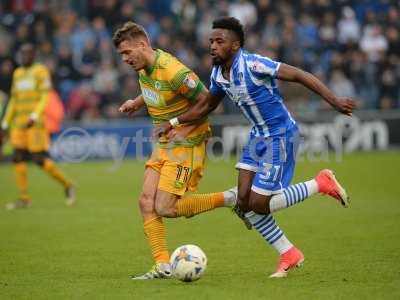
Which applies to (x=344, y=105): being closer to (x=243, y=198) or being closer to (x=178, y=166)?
(x=243, y=198)

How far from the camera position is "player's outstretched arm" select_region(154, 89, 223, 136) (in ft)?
27.7

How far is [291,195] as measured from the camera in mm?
8258

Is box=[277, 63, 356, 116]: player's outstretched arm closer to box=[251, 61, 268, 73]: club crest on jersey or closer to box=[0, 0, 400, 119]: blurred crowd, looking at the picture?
box=[251, 61, 268, 73]: club crest on jersey

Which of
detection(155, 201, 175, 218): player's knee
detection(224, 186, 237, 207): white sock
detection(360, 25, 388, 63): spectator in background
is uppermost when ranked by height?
detection(360, 25, 388, 63): spectator in background

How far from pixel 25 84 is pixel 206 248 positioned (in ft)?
19.4

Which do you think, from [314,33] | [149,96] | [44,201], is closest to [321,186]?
[149,96]

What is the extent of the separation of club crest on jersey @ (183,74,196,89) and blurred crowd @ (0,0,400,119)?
14555 millimetres

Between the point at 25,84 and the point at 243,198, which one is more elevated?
the point at 25,84

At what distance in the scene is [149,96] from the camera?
337 inches

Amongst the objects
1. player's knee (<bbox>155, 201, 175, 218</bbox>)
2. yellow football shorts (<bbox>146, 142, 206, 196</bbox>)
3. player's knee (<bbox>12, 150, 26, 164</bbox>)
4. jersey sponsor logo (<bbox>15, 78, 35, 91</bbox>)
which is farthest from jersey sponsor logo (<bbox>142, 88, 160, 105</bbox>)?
Result: player's knee (<bbox>12, 150, 26, 164</bbox>)

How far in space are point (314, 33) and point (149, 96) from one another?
55.6 ft

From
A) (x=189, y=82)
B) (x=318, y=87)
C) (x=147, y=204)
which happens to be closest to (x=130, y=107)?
(x=189, y=82)

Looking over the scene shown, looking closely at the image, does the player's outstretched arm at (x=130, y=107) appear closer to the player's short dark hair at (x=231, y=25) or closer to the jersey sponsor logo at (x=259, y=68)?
the player's short dark hair at (x=231, y=25)

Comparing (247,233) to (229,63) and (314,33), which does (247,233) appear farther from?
(314,33)
